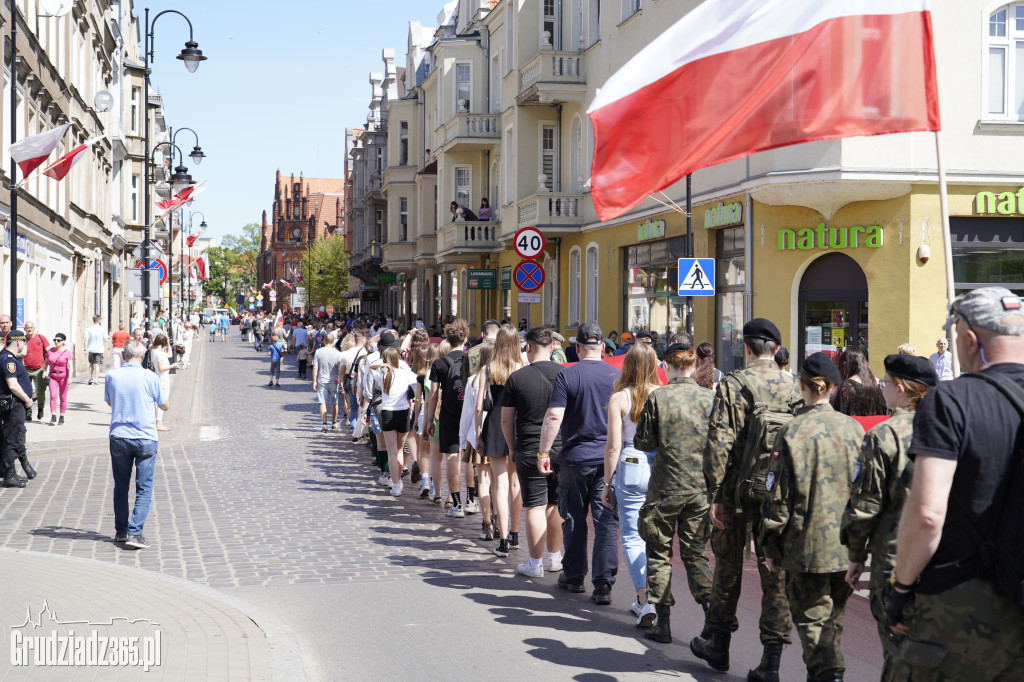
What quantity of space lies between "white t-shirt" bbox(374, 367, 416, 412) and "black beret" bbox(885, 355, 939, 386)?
26.6 ft

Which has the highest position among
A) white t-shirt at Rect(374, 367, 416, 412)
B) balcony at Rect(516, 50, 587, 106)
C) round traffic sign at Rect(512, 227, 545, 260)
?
balcony at Rect(516, 50, 587, 106)

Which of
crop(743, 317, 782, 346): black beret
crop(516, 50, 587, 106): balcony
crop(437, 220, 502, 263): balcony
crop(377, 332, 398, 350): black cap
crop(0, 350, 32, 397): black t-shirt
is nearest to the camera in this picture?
crop(743, 317, 782, 346): black beret

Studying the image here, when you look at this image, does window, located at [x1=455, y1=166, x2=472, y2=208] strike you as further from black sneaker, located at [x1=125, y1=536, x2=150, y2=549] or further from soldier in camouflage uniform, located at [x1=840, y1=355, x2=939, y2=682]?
soldier in camouflage uniform, located at [x1=840, y1=355, x2=939, y2=682]

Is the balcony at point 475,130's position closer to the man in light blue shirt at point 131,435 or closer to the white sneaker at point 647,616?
the man in light blue shirt at point 131,435

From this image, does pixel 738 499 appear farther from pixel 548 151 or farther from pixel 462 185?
pixel 462 185

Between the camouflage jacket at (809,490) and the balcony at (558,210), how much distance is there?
2400cm

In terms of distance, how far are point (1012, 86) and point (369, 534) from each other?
13.5m

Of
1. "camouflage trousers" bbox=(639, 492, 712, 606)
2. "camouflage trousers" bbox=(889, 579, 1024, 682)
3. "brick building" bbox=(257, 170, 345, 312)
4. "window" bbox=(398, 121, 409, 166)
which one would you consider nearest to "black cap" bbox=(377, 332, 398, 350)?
"camouflage trousers" bbox=(639, 492, 712, 606)

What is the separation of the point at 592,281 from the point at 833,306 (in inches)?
426

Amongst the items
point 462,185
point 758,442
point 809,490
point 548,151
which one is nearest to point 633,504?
point 758,442

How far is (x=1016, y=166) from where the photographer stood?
58.6 feet

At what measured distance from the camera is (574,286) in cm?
3044

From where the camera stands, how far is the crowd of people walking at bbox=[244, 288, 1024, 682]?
11.0ft

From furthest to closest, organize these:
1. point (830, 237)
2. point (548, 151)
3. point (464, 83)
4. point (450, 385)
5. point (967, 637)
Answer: point (464, 83) → point (548, 151) → point (830, 237) → point (450, 385) → point (967, 637)
